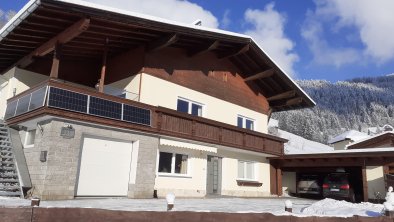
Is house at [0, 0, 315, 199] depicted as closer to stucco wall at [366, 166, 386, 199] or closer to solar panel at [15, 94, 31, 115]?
solar panel at [15, 94, 31, 115]

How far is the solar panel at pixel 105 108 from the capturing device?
42.1ft

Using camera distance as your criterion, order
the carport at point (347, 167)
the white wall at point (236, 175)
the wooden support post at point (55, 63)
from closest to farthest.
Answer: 1. the wooden support post at point (55, 63)
2. the carport at point (347, 167)
3. the white wall at point (236, 175)

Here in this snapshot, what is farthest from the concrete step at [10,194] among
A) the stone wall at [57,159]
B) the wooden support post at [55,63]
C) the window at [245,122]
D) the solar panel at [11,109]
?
the window at [245,122]

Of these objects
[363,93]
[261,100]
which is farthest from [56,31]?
[363,93]

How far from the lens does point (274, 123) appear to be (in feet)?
216

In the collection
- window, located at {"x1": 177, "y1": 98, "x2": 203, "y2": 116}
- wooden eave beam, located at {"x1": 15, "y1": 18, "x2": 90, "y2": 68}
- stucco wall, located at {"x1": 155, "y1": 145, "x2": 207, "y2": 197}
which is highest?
wooden eave beam, located at {"x1": 15, "y1": 18, "x2": 90, "y2": 68}

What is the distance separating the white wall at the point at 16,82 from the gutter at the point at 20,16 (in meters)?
3.16

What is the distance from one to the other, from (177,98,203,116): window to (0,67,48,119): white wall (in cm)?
705

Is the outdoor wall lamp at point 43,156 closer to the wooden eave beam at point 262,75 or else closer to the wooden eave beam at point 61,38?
the wooden eave beam at point 61,38

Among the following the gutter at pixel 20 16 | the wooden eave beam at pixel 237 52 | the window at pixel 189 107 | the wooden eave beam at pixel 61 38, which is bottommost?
the window at pixel 189 107

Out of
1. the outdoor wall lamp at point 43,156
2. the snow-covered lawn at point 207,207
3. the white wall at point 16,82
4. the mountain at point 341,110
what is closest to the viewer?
the snow-covered lawn at point 207,207

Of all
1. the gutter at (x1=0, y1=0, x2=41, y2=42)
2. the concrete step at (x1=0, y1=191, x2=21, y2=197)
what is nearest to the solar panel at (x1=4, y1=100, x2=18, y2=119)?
the gutter at (x1=0, y1=0, x2=41, y2=42)

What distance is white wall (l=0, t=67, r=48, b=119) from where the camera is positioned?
16750mm

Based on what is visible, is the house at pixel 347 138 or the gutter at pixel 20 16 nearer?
the gutter at pixel 20 16
